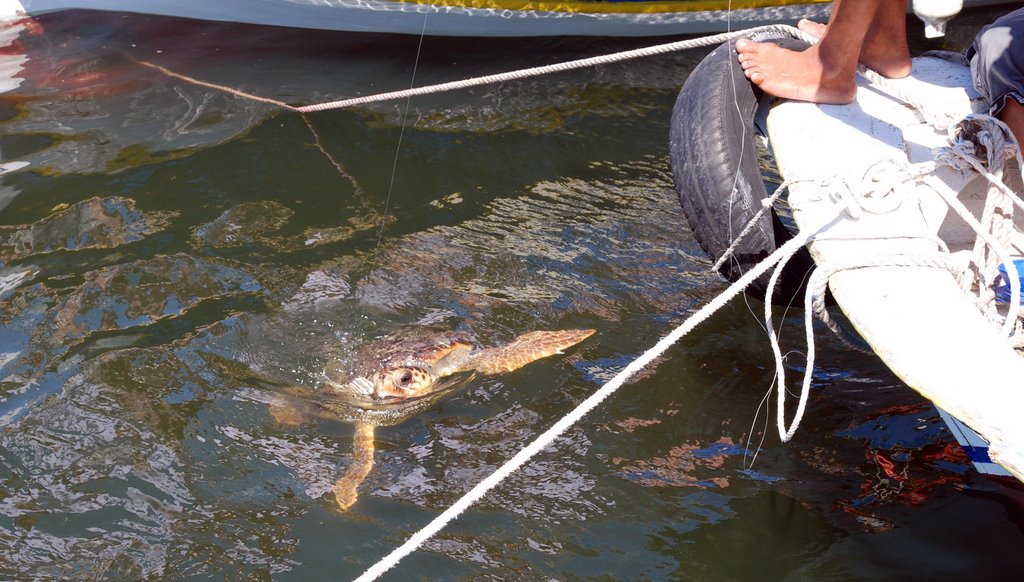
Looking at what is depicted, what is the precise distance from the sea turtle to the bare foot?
149 cm

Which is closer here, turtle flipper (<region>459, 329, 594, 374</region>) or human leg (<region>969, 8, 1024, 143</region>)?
human leg (<region>969, 8, 1024, 143</region>)

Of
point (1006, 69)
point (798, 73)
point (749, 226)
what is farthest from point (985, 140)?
point (749, 226)

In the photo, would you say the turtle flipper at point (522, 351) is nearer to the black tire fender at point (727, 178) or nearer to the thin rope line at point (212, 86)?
the black tire fender at point (727, 178)

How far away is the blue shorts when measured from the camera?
3.54 m

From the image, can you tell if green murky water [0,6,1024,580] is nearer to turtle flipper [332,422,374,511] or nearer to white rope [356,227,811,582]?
turtle flipper [332,422,374,511]

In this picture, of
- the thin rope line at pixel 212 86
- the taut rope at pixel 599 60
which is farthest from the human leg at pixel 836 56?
the thin rope line at pixel 212 86

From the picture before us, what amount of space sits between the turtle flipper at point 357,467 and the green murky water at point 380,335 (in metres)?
0.06

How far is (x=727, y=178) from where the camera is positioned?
371 centimetres

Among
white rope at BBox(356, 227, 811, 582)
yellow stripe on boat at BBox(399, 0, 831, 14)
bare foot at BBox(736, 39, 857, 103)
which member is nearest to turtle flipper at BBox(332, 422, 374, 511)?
white rope at BBox(356, 227, 811, 582)

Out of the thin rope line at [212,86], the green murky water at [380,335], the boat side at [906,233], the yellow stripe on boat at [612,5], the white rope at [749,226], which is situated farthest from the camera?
the yellow stripe on boat at [612,5]

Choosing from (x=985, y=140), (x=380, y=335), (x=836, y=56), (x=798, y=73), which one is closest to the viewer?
(x=985, y=140)

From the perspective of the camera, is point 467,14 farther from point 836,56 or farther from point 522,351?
point 836,56

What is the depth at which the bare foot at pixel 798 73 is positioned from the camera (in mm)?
3859

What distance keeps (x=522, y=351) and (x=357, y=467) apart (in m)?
1.04
